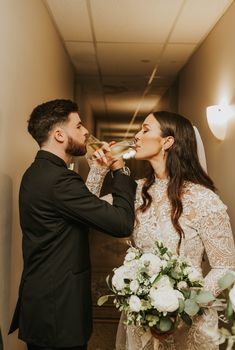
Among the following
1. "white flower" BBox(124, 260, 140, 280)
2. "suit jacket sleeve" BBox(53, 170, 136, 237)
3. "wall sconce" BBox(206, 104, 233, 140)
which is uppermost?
"wall sconce" BBox(206, 104, 233, 140)

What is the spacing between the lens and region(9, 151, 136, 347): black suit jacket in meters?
1.54

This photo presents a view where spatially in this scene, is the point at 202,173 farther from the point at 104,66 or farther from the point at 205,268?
the point at 104,66

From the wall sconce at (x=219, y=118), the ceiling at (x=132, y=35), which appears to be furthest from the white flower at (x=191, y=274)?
the ceiling at (x=132, y=35)

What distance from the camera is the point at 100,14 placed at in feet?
10.1

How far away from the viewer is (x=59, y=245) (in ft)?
5.19

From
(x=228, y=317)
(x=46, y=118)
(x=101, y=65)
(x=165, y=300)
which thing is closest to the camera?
(x=228, y=317)

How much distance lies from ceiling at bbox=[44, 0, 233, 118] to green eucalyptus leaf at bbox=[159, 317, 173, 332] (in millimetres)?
2302

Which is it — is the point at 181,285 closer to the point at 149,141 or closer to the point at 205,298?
A: the point at 205,298

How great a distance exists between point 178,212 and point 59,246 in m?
0.52

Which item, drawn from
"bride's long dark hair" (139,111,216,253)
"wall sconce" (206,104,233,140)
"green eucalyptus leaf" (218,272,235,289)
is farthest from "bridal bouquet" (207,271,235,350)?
"wall sconce" (206,104,233,140)

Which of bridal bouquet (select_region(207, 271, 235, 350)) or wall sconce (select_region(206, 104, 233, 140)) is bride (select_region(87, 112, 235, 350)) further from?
wall sconce (select_region(206, 104, 233, 140))

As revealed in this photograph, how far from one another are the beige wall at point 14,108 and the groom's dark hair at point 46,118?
187mm

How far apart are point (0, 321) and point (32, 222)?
641 millimetres

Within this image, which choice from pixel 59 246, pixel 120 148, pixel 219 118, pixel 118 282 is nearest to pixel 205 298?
pixel 118 282
